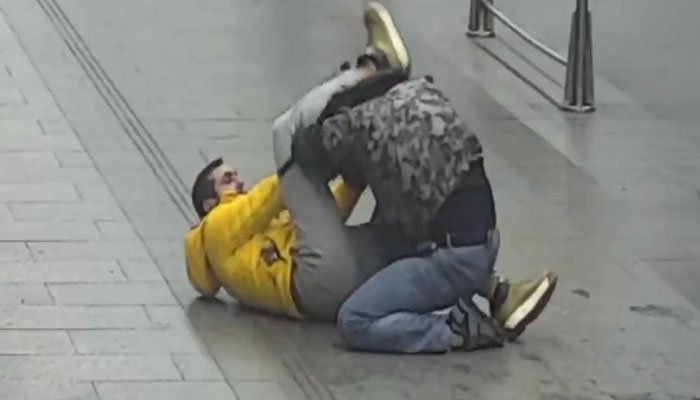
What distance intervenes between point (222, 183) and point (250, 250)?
1.11ft

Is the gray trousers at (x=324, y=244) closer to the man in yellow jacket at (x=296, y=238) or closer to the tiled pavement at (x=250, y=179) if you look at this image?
the man in yellow jacket at (x=296, y=238)

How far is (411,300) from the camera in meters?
5.68

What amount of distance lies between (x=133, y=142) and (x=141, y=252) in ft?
4.94

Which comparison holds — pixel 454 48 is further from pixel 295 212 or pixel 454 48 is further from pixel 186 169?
pixel 295 212

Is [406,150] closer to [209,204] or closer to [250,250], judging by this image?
[250,250]

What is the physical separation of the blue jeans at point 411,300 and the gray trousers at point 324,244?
8 centimetres

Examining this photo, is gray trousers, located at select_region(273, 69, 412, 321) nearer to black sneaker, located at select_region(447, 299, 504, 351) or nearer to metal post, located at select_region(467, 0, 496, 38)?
black sneaker, located at select_region(447, 299, 504, 351)

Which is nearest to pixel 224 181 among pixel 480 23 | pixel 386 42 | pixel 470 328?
pixel 386 42

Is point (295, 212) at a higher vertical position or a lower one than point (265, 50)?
higher

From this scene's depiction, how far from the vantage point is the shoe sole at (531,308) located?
5.75 metres

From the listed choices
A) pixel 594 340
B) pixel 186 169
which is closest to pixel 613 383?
pixel 594 340

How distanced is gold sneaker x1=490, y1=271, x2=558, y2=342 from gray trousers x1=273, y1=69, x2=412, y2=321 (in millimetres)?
341

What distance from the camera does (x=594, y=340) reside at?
19.3ft

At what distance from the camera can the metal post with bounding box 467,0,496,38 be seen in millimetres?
10531
